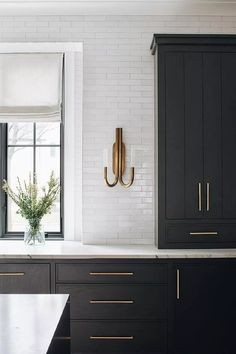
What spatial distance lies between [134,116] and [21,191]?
126 cm

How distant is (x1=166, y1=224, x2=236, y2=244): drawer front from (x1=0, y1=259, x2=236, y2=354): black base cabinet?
0.28 metres

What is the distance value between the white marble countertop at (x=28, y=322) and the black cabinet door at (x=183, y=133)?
5.48 feet

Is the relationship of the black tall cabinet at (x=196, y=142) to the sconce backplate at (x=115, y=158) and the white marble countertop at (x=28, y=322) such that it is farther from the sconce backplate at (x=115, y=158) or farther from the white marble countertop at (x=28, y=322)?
the white marble countertop at (x=28, y=322)

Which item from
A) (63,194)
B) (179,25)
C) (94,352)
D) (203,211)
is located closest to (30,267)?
(94,352)

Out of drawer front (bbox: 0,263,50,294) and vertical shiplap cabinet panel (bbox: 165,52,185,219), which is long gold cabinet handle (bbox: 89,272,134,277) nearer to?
drawer front (bbox: 0,263,50,294)

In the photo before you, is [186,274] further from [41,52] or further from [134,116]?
[41,52]

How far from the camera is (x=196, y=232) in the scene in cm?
374

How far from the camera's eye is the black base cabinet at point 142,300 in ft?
11.4

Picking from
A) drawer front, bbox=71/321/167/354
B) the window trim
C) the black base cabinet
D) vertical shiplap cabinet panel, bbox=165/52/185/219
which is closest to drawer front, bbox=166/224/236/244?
vertical shiplap cabinet panel, bbox=165/52/185/219

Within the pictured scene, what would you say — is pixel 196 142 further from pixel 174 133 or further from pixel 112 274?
pixel 112 274

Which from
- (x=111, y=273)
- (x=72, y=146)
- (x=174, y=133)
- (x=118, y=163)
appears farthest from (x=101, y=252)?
(x=72, y=146)

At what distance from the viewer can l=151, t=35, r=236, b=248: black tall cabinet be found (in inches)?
147

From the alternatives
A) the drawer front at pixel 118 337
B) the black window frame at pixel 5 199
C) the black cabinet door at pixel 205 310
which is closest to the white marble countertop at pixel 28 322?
the drawer front at pixel 118 337

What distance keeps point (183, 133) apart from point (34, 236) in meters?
1.56
